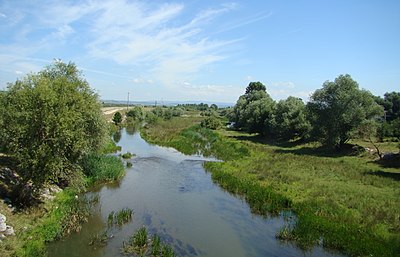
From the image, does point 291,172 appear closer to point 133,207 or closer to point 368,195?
point 368,195

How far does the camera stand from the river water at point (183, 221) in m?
19.5

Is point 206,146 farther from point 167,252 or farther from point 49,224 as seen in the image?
point 167,252

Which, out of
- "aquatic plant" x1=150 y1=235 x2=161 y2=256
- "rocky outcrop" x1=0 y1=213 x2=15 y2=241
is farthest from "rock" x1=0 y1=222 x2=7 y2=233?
"aquatic plant" x1=150 y1=235 x2=161 y2=256

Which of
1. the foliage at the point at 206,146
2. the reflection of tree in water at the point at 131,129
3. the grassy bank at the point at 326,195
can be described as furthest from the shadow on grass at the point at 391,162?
the reflection of tree in water at the point at 131,129

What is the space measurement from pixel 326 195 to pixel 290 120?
39213mm

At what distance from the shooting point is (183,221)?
2436cm

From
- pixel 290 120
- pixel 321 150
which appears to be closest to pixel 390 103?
pixel 290 120

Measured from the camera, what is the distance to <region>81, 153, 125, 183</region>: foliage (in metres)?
34.3

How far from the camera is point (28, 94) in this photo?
74.1 feet

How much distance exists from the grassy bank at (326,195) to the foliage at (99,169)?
35.5ft

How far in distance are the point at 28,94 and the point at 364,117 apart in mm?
43758

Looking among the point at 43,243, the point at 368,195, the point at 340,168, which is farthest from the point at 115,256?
the point at 340,168

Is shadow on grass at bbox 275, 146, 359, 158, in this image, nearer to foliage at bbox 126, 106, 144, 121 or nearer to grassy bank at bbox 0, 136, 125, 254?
grassy bank at bbox 0, 136, 125, 254

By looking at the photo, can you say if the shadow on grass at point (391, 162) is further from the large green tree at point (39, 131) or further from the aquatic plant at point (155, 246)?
the large green tree at point (39, 131)
